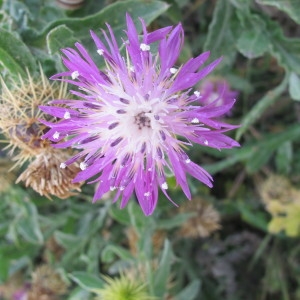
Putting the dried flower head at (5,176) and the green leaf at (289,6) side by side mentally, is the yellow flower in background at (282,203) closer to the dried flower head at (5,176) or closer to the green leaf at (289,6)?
the green leaf at (289,6)

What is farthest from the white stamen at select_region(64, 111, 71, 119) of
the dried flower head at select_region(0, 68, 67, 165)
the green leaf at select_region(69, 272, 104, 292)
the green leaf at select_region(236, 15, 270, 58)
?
the green leaf at select_region(236, 15, 270, 58)

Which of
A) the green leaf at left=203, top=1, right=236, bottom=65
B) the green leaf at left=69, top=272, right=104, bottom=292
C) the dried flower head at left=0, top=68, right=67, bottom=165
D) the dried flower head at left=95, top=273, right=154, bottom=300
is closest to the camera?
the dried flower head at left=0, top=68, right=67, bottom=165

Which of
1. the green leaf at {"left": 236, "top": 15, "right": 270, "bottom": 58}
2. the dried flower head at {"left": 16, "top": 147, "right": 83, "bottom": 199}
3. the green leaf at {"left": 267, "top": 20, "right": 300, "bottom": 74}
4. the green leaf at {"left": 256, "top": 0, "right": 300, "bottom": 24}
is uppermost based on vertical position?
the dried flower head at {"left": 16, "top": 147, "right": 83, "bottom": 199}

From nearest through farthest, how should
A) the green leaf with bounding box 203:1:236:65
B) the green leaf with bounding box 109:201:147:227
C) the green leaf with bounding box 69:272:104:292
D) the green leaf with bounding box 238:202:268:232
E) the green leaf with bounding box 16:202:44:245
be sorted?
the green leaf with bounding box 69:272:104:292, the green leaf with bounding box 109:201:147:227, the green leaf with bounding box 203:1:236:65, the green leaf with bounding box 16:202:44:245, the green leaf with bounding box 238:202:268:232

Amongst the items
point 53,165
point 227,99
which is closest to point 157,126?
point 53,165

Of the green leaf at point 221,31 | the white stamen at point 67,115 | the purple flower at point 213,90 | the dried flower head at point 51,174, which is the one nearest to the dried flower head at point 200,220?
the purple flower at point 213,90

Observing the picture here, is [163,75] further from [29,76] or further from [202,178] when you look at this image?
[29,76]

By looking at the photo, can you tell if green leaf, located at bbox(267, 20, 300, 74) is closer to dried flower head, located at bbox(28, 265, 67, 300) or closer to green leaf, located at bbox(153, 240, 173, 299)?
green leaf, located at bbox(153, 240, 173, 299)
